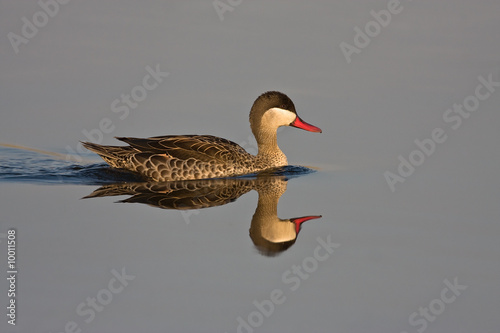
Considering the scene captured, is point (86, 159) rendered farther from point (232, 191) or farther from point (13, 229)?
point (13, 229)

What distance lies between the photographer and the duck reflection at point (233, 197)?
9.28 m

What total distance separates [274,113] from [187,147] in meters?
1.53

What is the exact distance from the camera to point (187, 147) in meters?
11.9

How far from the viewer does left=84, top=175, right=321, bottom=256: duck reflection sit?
9.28 m

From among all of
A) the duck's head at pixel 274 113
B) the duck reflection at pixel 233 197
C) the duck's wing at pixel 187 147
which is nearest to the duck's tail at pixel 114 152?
the duck's wing at pixel 187 147

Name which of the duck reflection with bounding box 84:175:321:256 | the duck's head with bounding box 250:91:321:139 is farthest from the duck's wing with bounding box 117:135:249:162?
the duck's head with bounding box 250:91:321:139

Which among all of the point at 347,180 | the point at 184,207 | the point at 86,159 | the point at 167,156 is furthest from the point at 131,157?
the point at 347,180

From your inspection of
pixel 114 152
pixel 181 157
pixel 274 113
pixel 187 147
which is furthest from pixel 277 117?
pixel 114 152

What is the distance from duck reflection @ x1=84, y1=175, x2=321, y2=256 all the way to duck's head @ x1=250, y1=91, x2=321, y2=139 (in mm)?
940

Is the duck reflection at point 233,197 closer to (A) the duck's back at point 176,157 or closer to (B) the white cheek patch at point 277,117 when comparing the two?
(A) the duck's back at point 176,157

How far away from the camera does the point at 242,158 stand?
39.9 feet

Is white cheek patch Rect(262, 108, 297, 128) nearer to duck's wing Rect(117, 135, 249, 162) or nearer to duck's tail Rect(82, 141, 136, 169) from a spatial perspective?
duck's wing Rect(117, 135, 249, 162)

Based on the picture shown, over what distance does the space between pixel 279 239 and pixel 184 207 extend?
141 cm

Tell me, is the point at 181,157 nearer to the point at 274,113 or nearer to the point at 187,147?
the point at 187,147
